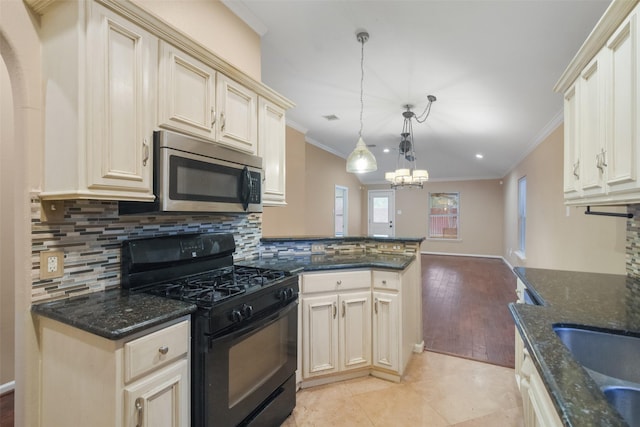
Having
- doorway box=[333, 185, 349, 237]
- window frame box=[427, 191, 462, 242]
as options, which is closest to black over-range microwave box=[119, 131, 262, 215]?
doorway box=[333, 185, 349, 237]

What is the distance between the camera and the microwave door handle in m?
1.95

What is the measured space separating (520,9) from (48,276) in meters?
3.13


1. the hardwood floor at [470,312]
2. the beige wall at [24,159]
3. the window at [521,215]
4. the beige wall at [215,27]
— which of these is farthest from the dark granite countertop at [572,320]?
the window at [521,215]

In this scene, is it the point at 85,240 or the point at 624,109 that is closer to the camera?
the point at 624,109

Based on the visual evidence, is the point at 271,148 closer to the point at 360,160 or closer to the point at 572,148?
the point at 360,160

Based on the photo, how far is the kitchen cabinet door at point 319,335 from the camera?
7.14 ft

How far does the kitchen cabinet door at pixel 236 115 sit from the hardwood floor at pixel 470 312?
2.56m

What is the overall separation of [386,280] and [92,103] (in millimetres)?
2053

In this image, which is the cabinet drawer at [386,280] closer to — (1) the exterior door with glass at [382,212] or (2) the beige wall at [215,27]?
(2) the beige wall at [215,27]

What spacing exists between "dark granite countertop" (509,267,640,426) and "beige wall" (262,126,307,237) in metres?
2.89

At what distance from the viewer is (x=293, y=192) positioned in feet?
15.1

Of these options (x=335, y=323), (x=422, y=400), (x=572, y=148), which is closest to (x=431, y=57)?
(x=572, y=148)

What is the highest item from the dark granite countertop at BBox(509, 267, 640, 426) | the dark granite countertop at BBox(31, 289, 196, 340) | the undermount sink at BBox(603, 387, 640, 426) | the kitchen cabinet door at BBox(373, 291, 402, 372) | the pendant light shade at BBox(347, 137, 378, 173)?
the pendant light shade at BBox(347, 137, 378, 173)

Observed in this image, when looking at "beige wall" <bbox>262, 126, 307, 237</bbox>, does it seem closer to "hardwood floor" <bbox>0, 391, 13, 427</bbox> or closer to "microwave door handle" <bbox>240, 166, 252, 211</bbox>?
"microwave door handle" <bbox>240, 166, 252, 211</bbox>
